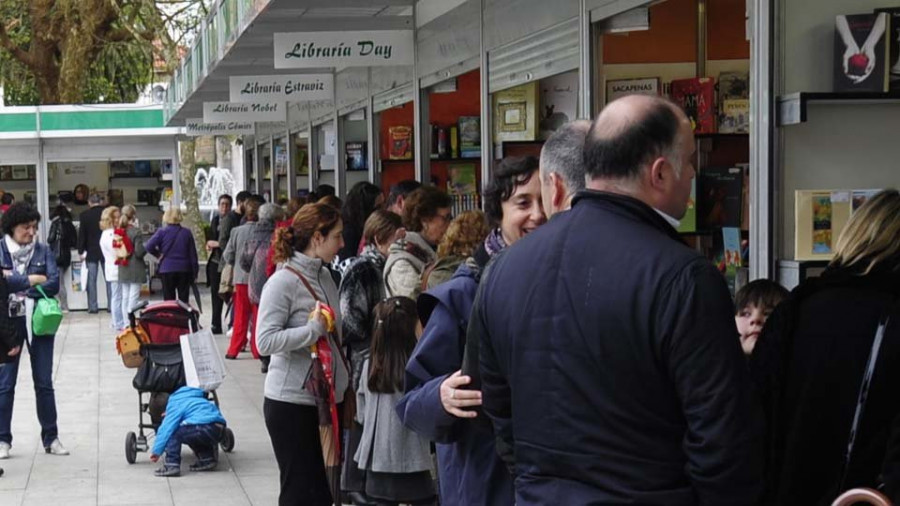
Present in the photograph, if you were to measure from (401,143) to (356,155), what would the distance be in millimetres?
2089

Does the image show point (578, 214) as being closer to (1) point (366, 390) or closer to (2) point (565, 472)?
(2) point (565, 472)

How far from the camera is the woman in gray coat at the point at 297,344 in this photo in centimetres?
670

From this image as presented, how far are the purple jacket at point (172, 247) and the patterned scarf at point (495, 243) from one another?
568 inches

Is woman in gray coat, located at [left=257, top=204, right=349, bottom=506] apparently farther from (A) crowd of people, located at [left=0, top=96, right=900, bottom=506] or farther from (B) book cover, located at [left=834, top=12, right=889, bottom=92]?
(B) book cover, located at [left=834, top=12, right=889, bottom=92]

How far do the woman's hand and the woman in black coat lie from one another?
0.85 meters

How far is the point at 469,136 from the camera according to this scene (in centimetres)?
1275

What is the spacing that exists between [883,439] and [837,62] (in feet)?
7.01

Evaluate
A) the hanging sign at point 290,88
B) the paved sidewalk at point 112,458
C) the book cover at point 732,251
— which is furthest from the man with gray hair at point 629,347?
the hanging sign at point 290,88

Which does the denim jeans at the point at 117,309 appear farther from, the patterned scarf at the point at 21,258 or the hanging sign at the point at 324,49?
the patterned scarf at the point at 21,258

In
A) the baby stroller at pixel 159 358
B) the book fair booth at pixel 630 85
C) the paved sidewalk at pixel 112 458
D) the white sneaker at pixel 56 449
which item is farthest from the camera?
the white sneaker at pixel 56 449

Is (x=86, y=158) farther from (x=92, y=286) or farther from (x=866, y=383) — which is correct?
(x=866, y=383)

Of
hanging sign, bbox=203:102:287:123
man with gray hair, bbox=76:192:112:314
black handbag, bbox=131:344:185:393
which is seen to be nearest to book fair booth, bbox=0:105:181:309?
man with gray hair, bbox=76:192:112:314

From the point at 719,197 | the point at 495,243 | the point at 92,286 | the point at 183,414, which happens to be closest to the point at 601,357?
the point at 495,243

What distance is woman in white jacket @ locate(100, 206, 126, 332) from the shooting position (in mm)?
19391
